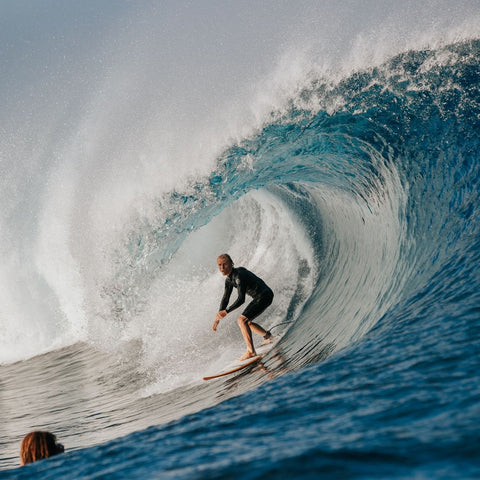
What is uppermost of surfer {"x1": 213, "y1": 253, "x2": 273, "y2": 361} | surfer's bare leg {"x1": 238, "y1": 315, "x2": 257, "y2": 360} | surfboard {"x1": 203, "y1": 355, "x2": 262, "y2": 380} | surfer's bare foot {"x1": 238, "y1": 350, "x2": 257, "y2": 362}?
surfer {"x1": 213, "y1": 253, "x2": 273, "y2": 361}

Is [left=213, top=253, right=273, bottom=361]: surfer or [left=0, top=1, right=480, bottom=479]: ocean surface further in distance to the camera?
[left=213, top=253, right=273, bottom=361]: surfer

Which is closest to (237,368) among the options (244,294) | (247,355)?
(247,355)

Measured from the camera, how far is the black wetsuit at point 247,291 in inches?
286

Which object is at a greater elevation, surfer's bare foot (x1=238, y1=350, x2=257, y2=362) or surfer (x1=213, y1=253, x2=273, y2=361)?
surfer (x1=213, y1=253, x2=273, y2=361)

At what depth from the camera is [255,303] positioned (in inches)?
287

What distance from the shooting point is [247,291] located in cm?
756

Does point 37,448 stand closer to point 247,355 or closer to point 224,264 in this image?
point 247,355

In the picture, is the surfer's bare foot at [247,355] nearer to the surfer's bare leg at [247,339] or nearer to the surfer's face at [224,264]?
the surfer's bare leg at [247,339]

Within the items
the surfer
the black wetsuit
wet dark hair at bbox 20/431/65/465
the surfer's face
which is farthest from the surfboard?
wet dark hair at bbox 20/431/65/465

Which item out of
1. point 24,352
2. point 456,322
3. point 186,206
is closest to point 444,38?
point 186,206

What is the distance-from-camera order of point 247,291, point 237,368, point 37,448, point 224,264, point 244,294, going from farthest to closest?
1. point 247,291
2. point 244,294
3. point 224,264
4. point 237,368
5. point 37,448

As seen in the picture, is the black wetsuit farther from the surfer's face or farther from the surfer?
the surfer's face

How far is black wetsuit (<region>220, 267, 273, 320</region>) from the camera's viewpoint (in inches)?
286

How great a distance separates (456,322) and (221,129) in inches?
259
